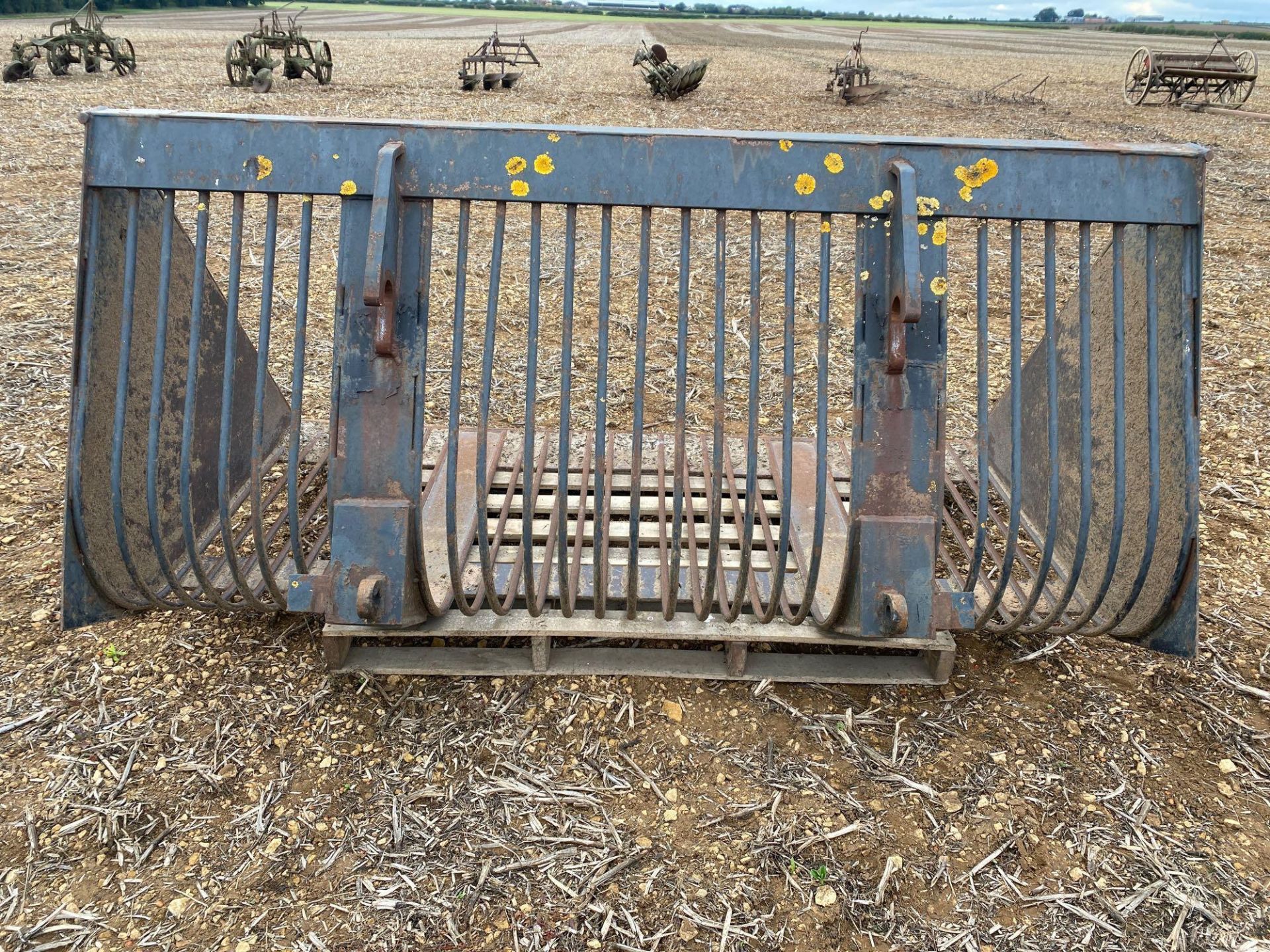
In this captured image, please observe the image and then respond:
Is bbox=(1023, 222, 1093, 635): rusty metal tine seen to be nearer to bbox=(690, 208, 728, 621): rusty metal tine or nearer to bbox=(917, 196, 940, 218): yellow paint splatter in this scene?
bbox=(917, 196, 940, 218): yellow paint splatter

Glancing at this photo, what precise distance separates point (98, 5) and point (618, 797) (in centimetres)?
6207

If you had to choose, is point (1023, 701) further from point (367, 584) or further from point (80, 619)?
point (80, 619)

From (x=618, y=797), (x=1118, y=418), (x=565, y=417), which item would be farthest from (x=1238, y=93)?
(x=618, y=797)

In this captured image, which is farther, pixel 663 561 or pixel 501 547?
pixel 501 547

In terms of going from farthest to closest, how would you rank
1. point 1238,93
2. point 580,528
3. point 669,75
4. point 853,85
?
point 1238,93 < point 853,85 < point 669,75 < point 580,528

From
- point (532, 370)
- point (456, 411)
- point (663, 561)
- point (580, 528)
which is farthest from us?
point (580, 528)

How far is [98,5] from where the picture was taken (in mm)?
48719

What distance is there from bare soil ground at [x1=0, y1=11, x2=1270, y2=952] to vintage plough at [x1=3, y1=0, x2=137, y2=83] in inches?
623

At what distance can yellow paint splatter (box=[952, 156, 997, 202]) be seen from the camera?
7.36ft

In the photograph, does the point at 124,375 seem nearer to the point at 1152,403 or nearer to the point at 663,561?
the point at 663,561

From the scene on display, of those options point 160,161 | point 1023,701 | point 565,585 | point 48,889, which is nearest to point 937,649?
point 1023,701

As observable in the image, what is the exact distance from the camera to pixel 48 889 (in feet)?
6.43

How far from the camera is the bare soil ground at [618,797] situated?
1937mm

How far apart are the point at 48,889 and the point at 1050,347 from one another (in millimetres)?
2828
